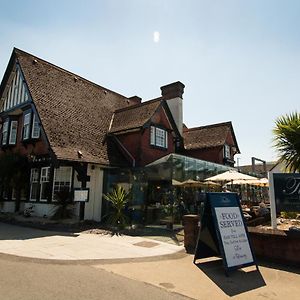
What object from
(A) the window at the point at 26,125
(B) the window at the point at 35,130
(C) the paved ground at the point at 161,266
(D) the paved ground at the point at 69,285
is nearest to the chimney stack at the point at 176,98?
(B) the window at the point at 35,130

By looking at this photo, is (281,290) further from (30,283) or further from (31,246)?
(31,246)

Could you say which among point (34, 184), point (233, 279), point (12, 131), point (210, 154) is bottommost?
point (233, 279)

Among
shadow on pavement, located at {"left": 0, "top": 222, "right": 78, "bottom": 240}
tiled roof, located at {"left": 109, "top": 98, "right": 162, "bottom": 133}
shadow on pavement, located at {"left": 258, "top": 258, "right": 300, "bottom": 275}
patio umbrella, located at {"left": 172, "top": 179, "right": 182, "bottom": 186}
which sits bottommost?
shadow on pavement, located at {"left": 258, "top": 258, "right": 300, "bottom": 275}

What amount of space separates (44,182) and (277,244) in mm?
12762

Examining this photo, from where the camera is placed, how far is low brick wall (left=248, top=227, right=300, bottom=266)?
7.25m

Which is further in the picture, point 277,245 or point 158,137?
point 158,137

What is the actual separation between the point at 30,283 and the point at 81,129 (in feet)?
39.6

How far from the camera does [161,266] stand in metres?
7.12

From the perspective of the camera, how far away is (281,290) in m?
5.64

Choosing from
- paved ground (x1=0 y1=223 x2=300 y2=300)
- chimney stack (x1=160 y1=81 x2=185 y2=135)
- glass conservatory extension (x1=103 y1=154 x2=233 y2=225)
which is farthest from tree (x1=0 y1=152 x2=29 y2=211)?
chimney stack (x1=160 y1=81 x2=185 y2=135)

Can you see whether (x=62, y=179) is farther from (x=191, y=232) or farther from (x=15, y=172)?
(x=191, y=232)

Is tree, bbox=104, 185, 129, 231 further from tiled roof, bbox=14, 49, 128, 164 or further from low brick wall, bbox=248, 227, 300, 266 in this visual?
low brick wall, bbox=248, 227, 300, 266

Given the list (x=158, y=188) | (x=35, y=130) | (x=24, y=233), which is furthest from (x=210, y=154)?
(x=24, y=233)

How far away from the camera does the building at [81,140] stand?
1459cm
